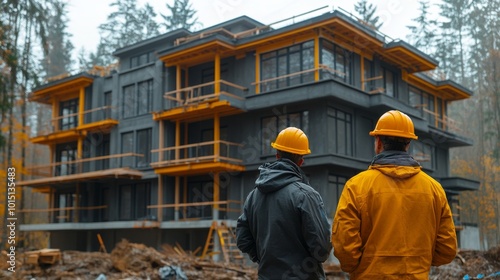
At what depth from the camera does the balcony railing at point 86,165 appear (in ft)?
104

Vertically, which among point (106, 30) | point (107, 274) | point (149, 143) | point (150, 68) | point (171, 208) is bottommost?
point (107, 274)

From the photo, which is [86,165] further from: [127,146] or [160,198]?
[160,198]

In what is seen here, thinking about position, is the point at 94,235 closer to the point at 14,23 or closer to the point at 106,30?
the point at 14,23

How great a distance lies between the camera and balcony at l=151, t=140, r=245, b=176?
26.4 metres

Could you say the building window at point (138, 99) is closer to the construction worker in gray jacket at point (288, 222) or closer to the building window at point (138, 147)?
the building window at point (138, 147)

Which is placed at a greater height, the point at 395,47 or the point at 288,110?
the point at 395,47

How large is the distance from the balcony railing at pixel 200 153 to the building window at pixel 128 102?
427 cm

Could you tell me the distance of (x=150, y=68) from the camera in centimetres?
3156

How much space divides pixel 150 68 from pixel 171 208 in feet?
26.4

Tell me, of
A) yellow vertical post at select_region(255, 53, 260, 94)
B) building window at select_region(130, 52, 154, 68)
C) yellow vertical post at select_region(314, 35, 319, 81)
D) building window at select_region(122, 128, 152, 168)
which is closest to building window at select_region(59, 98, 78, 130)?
building window at select_region(130, 52, 154, 68)

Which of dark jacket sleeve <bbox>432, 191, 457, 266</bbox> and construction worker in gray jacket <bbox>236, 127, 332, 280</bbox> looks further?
construction worker in gray jacket <bbox>236, 127, 332, 280</bbox>

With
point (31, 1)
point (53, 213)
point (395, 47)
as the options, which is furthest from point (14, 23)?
point (395, 47)

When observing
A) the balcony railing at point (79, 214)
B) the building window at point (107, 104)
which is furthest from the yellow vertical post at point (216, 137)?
the balcony railing at point (79, 214)

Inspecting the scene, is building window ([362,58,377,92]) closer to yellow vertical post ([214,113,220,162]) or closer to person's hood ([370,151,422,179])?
yellow vertical post ([214,113,220,162])
